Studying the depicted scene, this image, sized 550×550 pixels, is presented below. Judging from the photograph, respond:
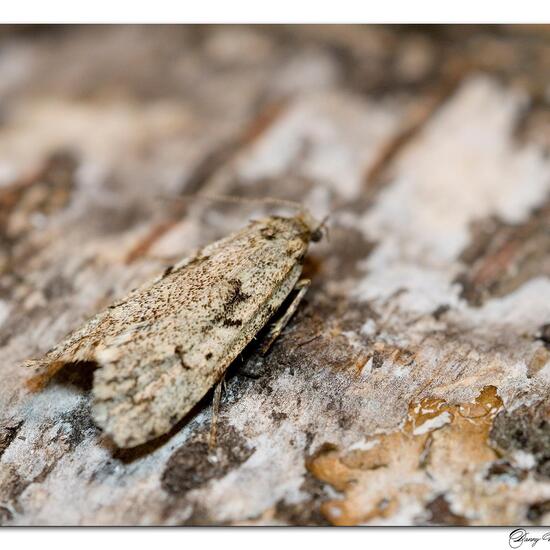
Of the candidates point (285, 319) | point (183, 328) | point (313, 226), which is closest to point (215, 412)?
point (183, 328)

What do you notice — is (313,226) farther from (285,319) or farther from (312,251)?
(285,319)

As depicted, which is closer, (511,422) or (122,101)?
(511,422)

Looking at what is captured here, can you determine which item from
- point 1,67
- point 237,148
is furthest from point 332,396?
point 1,67

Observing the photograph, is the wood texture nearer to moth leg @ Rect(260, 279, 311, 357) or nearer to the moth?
moth leg @ Rect(260, 279, 311, 357)

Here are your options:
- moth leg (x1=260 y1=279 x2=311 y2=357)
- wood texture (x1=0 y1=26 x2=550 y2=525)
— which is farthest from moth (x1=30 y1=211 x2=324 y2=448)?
wood texture (x1=0 y1=26 x2=550 y2=525)

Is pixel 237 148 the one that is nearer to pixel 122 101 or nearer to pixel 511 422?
pixel 122 101

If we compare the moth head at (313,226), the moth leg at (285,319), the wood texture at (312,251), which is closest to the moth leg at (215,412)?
the wood texture at (312,251)

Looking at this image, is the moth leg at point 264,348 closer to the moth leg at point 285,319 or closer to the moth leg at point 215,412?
the moth leg at point 285,319
